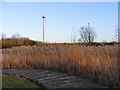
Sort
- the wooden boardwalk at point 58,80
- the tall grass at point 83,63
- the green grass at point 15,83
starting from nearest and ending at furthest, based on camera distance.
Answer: the green grass at point 15,83, the wooden boardwalk at point 58,80, the tall grass at point 83,63

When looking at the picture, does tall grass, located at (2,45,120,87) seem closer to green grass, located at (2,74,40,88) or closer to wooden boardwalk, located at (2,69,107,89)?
wooden boardwalk, located at (2,69,107,89)

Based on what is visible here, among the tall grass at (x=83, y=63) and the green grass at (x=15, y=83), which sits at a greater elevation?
the tall grass at (x=83, y=63)

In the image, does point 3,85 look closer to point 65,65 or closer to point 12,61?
point 65,65

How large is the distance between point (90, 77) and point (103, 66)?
43 centimetres

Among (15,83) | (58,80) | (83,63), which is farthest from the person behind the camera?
(83,63)

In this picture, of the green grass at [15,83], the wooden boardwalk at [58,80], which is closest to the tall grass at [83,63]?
the wooden boardwalk at [58,80]

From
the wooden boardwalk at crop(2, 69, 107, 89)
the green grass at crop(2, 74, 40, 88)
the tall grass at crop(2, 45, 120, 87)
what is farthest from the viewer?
the tall grass at crop(2, 45, 120, 87)

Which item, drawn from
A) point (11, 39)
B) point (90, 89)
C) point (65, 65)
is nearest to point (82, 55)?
point (65, 65)

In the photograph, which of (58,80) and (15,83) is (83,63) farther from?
(15,83)

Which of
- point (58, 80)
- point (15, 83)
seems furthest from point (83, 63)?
point (15, 83)

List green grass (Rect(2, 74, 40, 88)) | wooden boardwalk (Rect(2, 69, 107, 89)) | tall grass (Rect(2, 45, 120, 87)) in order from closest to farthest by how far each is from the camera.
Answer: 1. green grass (Rect(2, 74, 40, 88))
2. wooden boardwalk (Rect(2, 69, 107, 89))
3. tall grass (Rect(2, 45, 120, 87))

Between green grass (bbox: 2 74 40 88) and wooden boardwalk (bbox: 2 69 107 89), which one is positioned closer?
green grass (bbox: 2 74 40 88)

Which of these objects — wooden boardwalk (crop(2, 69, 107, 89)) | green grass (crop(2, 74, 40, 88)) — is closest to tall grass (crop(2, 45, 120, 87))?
wooden boardwalk (crop(2, 69, 107, 89))

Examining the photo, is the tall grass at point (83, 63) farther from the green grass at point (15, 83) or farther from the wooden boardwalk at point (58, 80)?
the green grass at point (15, 83)
